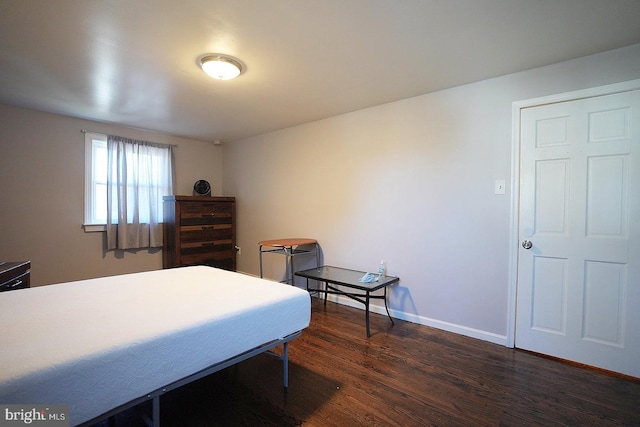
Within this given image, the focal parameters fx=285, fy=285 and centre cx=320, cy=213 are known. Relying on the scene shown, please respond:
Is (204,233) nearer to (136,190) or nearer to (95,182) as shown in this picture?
(136,190)

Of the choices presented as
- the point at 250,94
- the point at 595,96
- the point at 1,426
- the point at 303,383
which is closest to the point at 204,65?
the point at 250,94

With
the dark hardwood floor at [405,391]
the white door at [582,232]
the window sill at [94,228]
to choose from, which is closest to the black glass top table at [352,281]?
the dark hardwood floor at [405,391]

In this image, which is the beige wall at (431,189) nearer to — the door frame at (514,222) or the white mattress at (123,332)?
the door frame at (514,222)

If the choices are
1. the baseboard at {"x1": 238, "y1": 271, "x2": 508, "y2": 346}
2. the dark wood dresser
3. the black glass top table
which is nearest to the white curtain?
the dark wood dresser

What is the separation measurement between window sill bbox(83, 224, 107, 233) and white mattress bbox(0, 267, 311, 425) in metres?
2.35

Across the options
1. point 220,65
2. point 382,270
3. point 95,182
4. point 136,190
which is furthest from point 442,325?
point 95,182

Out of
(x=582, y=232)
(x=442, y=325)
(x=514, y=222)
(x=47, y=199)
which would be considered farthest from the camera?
(x=47, y=199)

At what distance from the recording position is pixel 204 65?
2.25 metres

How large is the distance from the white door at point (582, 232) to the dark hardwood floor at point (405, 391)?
229mm

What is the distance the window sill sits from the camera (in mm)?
3721

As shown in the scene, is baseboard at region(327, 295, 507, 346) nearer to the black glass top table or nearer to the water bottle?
the black glass top table

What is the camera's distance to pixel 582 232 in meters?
2.17

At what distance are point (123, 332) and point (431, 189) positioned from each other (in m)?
2.65

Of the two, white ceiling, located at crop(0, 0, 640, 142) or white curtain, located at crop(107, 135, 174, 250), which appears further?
white curtain, located at crop(107, 135, 174, 250)
